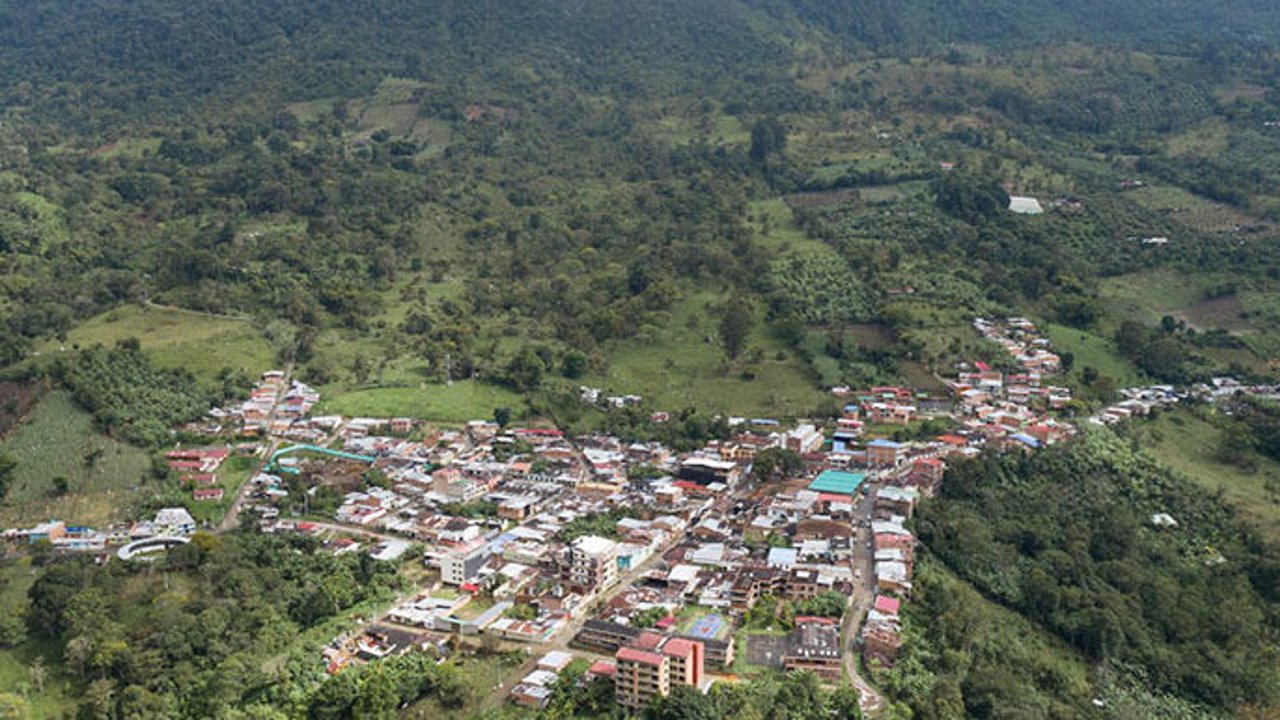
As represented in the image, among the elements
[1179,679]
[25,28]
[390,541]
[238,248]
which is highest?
[25,28]

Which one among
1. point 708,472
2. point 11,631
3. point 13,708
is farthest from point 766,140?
point 13,708

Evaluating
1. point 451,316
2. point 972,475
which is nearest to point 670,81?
point 451,316

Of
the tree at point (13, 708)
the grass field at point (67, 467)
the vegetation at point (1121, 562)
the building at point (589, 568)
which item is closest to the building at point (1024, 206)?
the vegetation at point (1121, 562)

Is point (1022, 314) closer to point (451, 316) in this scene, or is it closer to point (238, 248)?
point (451, 316)

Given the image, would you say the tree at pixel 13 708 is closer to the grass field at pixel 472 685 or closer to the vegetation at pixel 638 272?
the vegetation at pixel 638 272

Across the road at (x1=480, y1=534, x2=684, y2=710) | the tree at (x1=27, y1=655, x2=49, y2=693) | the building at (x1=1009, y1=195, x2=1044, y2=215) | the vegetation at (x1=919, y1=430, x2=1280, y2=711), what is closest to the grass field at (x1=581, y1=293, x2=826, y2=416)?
the vegetation at (x1=919, y1=430, x2=1280, y2=711)

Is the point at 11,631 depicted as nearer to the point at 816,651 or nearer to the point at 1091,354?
the point at 816,651
